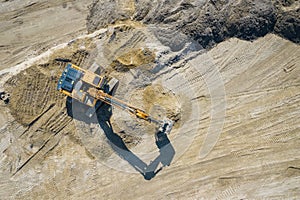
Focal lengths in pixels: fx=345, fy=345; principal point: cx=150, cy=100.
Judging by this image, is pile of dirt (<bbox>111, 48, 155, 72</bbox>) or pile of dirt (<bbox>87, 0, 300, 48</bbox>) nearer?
pile of dirt (<bbox>87, 0, 300, 48</bbox>)

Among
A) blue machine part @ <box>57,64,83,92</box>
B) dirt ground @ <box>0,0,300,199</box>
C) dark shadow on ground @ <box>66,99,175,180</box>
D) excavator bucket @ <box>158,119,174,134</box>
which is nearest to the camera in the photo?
excavator bucket @ <box>158,119,174,134</box>

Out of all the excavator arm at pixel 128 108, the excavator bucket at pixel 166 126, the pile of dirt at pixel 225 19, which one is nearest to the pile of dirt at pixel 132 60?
the pile of dirt at pixel 225 19

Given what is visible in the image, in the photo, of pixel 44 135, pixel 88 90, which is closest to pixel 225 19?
pixel 88 90

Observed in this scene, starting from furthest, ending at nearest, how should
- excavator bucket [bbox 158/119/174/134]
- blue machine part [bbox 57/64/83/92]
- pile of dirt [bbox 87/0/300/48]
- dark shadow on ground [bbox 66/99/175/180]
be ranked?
1. dark shadow on ground [bbox 66/99/175/180]
2. pile of dirt [bbox 87/0/300/48]
3. blue machine part [bbox 57/64/83/92]
4. excavator bucket [bbox 158/119/174/134]

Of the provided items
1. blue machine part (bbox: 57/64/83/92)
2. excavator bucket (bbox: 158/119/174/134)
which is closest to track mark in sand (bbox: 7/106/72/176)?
blue machine part (bbox: 57/64/83/92)

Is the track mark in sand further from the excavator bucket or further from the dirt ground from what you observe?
the excavator bucket

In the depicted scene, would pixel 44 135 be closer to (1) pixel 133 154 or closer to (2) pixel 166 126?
(1) pixel 133 154
